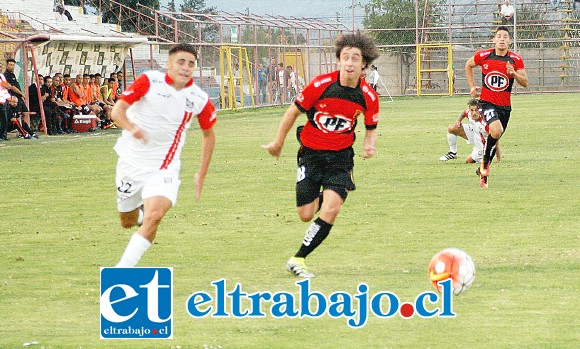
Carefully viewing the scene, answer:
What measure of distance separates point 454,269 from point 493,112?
30.5 feet

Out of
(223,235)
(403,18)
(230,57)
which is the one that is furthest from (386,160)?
(403,18)

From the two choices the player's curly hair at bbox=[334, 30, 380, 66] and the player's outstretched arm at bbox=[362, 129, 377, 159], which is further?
the player's outstretched arm at bbox=[362, 129, 377, 159]

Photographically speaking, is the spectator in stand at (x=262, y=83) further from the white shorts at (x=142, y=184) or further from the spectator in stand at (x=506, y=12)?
the white shorts at (x=142, y=184)

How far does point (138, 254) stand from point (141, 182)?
0.89 m

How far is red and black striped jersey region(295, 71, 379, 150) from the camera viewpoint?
10.4m

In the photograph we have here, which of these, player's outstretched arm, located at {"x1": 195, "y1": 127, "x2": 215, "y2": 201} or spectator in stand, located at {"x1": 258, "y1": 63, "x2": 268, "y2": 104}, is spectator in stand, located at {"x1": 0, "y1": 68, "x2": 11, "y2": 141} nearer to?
player's outstretched arm, located at {"x1": 195, "y1": 127, "x2": 215, "y2": 201}

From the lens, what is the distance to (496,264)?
1054 cm

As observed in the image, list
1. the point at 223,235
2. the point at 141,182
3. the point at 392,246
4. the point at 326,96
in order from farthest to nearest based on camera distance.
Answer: the point at 223,235, the point at 392,246, the point at 326,96, the point at 141,182

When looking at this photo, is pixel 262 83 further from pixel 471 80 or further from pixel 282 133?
pixel 282 133

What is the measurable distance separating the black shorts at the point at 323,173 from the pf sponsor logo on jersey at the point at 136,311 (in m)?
2.86

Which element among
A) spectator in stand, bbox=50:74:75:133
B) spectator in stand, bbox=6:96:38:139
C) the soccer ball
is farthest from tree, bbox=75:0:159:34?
the soccer ball

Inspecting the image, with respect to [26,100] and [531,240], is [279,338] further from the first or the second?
[26,100]

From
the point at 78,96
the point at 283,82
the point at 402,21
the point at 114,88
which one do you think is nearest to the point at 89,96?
the point at 78,96

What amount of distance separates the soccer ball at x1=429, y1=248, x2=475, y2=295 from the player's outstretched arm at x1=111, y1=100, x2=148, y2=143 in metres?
2.54
